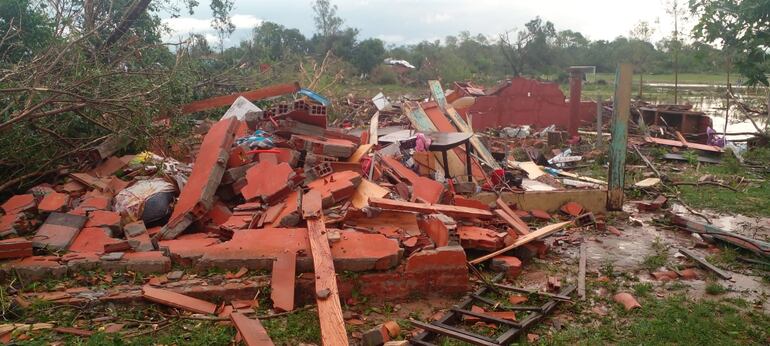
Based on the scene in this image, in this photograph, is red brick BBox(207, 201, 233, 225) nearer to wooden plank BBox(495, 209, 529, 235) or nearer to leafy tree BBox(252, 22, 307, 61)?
wooden plank BBox(495, 209, 529, 235)

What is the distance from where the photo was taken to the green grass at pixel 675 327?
4.50m

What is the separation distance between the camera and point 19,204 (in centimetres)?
591

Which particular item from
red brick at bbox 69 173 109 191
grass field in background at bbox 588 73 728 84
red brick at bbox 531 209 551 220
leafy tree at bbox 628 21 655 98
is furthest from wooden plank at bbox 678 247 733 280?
grass field in background at bbox 588 73 728 84

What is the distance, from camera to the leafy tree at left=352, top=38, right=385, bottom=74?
3397 centimetres

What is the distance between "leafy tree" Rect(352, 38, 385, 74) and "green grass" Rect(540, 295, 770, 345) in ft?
97.5

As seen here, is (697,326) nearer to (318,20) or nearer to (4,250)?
(4,250)

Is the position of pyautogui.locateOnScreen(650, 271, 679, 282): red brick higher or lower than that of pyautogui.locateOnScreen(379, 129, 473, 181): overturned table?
lower

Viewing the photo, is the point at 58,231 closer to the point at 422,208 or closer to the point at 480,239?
the point at 422,208

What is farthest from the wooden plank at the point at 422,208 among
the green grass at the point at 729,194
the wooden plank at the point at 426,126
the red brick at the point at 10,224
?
the green grass at the point at 729,194

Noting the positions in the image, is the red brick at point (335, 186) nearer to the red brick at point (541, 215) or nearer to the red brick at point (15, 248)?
the red brick at point (15, 248)

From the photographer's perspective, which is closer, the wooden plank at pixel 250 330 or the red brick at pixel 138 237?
the wooden plank at pixel 250 330

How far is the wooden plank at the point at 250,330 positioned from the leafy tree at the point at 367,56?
99.4ft

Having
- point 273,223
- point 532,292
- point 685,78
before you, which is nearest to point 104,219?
point 273,223

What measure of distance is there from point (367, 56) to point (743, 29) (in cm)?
2697
